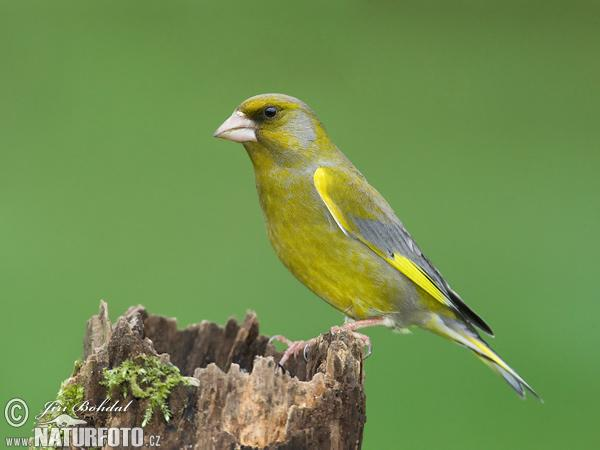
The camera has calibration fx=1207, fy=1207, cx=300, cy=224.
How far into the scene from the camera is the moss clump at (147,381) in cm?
293

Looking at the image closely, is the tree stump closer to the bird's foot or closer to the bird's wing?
the bird's foot

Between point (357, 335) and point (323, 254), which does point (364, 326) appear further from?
point (357, 335)

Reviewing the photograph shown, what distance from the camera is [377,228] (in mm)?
4098

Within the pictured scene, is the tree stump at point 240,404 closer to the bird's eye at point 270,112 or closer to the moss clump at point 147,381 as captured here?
the moss clump at point 147,381

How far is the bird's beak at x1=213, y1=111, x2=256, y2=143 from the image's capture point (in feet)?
13.0

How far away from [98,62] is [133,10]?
1.07 metres

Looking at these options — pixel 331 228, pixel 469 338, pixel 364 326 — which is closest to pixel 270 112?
pixel 331 228

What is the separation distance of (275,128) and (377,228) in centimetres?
48

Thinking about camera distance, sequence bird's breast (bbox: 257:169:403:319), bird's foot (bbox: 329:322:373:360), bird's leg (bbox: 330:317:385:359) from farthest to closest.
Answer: bird's breast (bbox: 257:169:403:319)
bird's leg (bbox: 330:317:385:359)
bird's foot (bbox: 329:322:373:360)

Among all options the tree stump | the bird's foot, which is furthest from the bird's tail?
the tree stump

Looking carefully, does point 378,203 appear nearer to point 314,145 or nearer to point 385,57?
point 314,145

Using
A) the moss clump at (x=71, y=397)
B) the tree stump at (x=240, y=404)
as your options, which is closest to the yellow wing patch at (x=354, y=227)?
the tree stump at (x=240, y=404)

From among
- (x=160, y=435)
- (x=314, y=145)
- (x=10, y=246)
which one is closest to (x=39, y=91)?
(x=10, y=246)

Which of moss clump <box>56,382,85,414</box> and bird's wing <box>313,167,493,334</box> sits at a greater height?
bird's wing <box>313,167,493,334</box>
